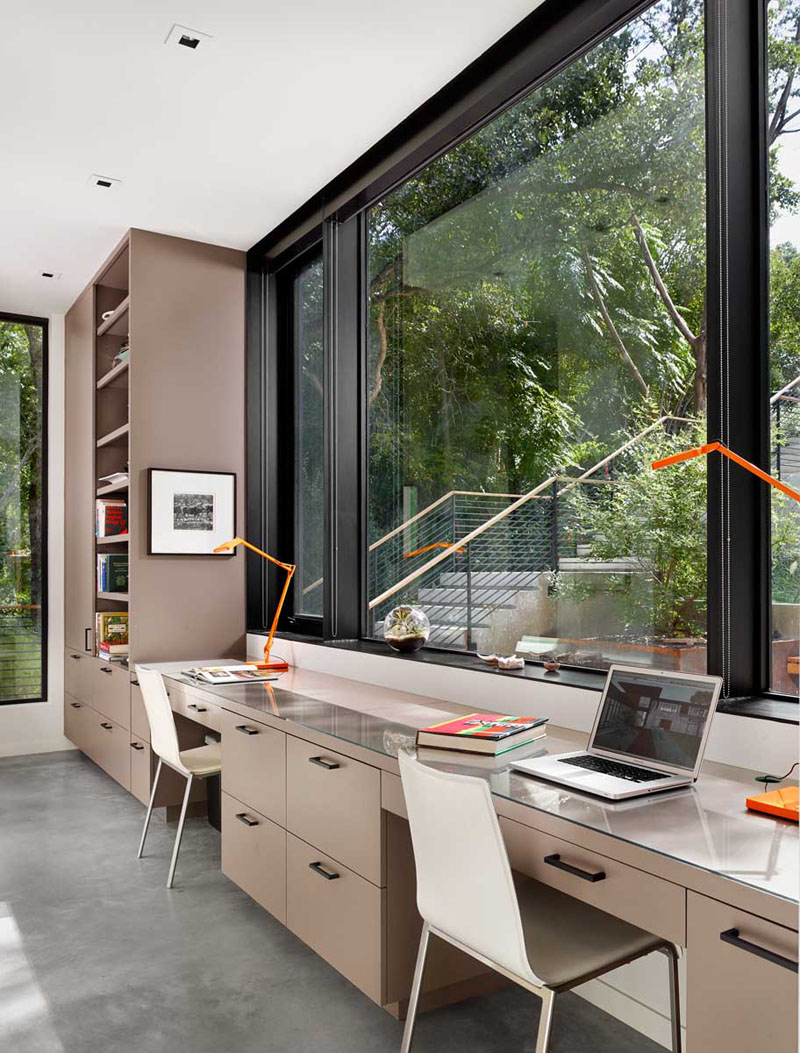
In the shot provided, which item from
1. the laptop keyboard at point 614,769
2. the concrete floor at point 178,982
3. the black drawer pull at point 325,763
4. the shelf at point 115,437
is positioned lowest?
the concrete floor at point 178,982

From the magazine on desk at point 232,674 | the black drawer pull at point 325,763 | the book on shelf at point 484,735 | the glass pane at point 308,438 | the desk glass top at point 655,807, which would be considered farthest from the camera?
the glass pane at point 308,438

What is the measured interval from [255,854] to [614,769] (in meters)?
1.41

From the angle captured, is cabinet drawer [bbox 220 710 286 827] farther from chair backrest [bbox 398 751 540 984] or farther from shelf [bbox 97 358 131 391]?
shelf [bbox 97 358 131 391]

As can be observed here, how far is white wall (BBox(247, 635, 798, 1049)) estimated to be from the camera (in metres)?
1.78

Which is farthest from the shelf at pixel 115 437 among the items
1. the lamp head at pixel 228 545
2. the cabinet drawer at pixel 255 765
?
the cabinet drawer at pixel 255 765

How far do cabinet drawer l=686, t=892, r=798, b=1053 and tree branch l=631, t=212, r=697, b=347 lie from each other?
1.50m

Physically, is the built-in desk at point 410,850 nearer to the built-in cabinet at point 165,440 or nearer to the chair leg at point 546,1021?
the chair leg at point 546,1021

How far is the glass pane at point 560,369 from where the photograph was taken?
90.6 inches

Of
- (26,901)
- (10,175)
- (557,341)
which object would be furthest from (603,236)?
(26,901)

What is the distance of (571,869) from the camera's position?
146cm

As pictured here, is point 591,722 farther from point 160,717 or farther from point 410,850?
point 160,717

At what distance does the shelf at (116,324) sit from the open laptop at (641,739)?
10.7ft

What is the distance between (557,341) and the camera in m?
2.70

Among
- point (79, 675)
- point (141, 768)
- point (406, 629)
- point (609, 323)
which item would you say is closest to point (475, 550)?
point (406, 629)
